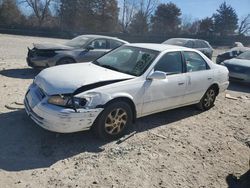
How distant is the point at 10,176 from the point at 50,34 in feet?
97.6

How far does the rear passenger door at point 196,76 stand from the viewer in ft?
19.3

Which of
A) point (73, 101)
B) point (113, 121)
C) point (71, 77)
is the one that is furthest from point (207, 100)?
point (73, 101)

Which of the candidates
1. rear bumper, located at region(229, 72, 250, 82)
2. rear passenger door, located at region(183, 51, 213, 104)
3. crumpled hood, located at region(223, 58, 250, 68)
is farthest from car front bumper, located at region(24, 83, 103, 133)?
crumpled hood, located at region(223, 58, 250, 68)

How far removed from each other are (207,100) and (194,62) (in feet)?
3.60

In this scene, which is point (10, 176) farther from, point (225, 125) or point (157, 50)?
point (225, 125)

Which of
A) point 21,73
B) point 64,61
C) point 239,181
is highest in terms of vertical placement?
point 64,61

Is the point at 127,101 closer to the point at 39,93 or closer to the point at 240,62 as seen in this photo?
the point at 39,93

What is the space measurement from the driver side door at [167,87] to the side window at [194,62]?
225mm

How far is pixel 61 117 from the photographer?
403 centimetres

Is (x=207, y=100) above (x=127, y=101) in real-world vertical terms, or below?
below

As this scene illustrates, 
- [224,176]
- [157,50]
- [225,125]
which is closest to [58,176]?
[224,176]

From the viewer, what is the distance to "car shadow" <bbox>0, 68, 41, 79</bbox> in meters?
8.78

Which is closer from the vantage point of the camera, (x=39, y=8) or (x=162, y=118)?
(x=162, y=118)

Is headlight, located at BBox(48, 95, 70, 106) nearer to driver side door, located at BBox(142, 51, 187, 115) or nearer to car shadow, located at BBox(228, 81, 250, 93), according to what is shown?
driver side door, located at BBox(142, 51, 187, 115)
